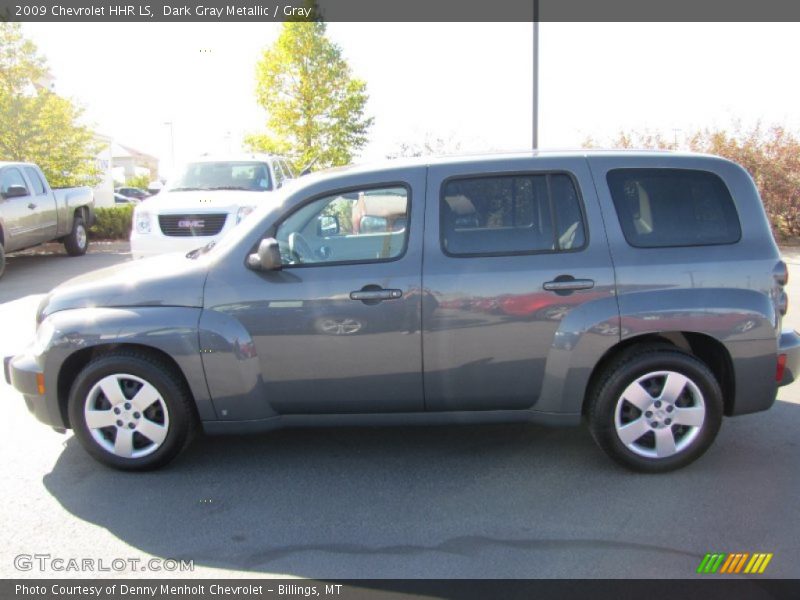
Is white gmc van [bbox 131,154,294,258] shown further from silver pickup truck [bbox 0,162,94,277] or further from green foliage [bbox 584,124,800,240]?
green foliage [bbox 584,124,800,240]

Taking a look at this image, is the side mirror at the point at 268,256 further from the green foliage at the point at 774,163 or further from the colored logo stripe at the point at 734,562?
the green foliage at the point at 774,163

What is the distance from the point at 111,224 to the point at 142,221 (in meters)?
8.78

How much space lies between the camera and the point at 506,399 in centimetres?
447

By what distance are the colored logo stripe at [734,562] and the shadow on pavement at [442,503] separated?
5cm

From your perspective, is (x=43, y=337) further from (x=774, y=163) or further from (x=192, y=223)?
(x=774, y=163)

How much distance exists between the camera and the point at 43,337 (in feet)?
15.0

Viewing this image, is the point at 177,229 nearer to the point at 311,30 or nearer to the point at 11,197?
the point at 11,197

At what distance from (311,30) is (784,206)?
528 inches

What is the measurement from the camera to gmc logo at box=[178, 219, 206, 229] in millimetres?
10625

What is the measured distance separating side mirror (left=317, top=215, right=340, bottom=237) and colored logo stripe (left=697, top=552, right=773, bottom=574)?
104 inches

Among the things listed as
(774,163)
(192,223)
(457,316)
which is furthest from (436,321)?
(774,163)

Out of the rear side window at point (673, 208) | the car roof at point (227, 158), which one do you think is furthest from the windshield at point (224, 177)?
the rear side window at point (673, 208)

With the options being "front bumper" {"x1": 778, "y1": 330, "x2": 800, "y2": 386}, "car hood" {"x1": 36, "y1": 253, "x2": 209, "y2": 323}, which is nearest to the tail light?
"front bumper" {"x1": 778, "y1": 330, "x2": 800, "y2": 386}

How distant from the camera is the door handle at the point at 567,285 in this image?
4.31 m
